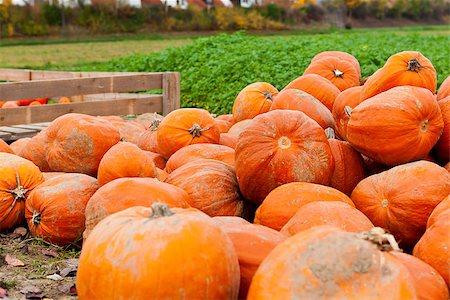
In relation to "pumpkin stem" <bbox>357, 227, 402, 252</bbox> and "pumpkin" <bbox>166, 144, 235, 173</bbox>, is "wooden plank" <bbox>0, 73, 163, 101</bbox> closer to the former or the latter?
"pumpkin" <bbox>166, 144, 235, 173</bbox>

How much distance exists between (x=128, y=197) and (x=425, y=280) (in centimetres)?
143

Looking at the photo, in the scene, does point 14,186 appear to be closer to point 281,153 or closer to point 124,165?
point 124,165

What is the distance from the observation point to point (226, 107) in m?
12.6

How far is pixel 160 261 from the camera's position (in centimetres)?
228

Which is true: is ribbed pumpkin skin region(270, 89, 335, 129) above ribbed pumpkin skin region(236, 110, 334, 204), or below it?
above

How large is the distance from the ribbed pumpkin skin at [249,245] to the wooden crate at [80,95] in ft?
17.0

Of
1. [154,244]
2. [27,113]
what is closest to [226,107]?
[27,113]

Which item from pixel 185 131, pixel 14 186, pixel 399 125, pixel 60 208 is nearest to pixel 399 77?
pixel 399 125

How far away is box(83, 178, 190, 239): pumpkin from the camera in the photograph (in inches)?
129

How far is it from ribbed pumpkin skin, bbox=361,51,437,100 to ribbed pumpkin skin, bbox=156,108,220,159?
3.99ft

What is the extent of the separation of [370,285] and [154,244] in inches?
28.5

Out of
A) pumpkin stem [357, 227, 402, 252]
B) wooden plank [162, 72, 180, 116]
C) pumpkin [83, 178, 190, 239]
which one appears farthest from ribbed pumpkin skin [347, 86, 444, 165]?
wooden plank [162, 72, 180, 116]

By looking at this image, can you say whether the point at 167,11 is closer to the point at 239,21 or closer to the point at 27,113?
the point at 239,21

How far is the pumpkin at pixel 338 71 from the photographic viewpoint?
5.43 metres
